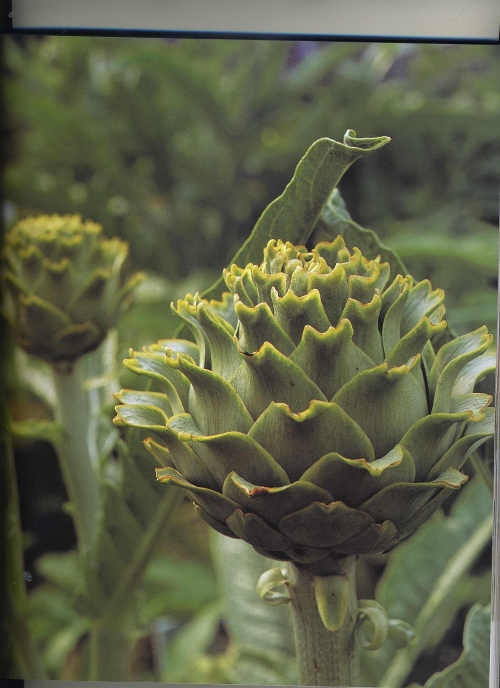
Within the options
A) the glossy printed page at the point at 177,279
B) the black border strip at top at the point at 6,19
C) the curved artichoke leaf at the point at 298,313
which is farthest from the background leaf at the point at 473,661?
the black border strip at top at the point at 6,19

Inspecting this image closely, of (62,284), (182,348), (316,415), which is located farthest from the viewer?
(62,284)

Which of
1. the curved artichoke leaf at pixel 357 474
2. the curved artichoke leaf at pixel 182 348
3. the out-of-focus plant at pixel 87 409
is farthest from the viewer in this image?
the out-of-focus plant at pixel 87 409

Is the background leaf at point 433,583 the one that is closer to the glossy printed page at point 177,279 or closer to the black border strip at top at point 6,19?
the glossy printed page at point 177,279

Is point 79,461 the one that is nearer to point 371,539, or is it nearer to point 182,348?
point 182,348

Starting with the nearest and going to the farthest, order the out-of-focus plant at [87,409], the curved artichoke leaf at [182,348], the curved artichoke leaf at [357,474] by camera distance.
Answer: the curved artichoke leaf at [357,474] → the curved artichoke leaf at [182,348] → the out-of-focus plant at [87,409]

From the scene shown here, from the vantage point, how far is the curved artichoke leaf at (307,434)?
1.99 feet

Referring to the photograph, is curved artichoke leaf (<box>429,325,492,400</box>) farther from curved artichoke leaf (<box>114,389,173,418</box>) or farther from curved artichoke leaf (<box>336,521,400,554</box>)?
curved artichoke leaf (<box>114,389,173,418</box>)

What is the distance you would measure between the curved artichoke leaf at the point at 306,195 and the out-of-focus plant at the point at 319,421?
55mm

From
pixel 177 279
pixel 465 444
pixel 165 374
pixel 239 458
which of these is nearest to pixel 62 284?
pixel 177 279

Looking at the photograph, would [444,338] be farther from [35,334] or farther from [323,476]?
[35,334]

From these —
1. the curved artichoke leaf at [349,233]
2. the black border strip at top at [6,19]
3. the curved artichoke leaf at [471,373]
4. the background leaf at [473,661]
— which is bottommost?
the background leaf at [473,661]

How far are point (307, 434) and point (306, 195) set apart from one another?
24 centimetres

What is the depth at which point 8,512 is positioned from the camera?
92 cm

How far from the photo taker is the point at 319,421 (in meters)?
0.61
